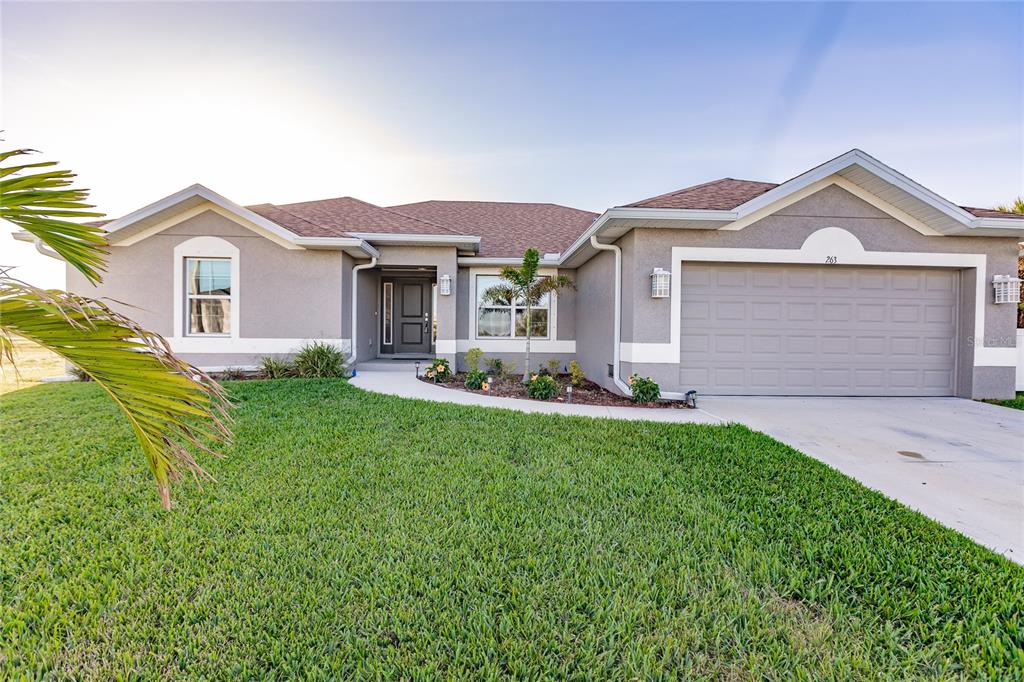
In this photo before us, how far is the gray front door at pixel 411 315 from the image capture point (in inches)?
501

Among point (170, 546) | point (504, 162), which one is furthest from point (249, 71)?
point (170, 546)

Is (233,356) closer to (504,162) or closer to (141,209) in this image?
(141,209)

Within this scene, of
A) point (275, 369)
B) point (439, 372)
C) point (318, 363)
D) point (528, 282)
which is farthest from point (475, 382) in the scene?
point (275, 369)

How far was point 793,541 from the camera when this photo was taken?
110 inches

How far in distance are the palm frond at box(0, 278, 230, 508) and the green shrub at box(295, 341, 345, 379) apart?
7.46 meters

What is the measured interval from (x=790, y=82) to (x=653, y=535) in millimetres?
12792

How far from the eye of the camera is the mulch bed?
7105mm

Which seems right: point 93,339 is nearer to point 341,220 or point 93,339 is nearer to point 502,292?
point 502,292

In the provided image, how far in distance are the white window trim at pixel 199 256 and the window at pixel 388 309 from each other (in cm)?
406

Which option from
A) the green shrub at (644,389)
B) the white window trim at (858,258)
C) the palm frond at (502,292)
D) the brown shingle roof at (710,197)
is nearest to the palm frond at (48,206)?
the brown shingle roof at (710,197)

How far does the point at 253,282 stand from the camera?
9.25 meters

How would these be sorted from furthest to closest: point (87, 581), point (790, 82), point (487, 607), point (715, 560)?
point (790, 82) → point (715, 560) → point (87, 581) → point (487, 607)

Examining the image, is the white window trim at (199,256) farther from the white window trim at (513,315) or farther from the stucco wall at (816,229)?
the stucco wall at (816,229)

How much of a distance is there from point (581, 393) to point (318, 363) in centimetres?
576
